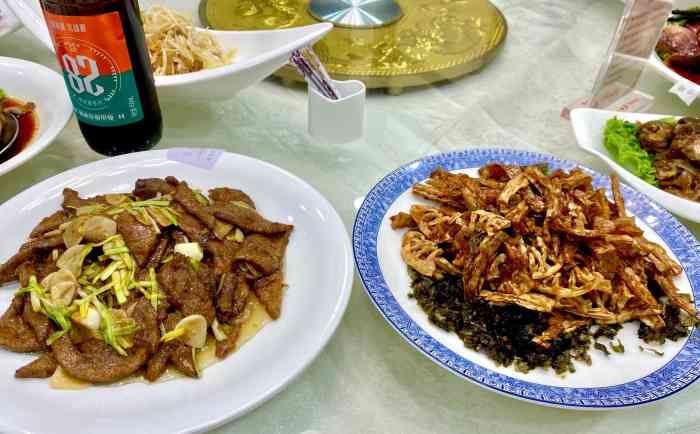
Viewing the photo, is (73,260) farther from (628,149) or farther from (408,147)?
(628,149)

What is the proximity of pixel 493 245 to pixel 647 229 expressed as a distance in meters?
0.49

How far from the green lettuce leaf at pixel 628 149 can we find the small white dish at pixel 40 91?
5.30 ft

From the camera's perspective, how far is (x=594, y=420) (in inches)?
41.5

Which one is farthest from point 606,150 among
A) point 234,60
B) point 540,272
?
point 234,60

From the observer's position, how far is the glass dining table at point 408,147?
1062mm

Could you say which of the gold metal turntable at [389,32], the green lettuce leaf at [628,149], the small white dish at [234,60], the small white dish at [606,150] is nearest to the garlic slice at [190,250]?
the small white dish at [234,60]

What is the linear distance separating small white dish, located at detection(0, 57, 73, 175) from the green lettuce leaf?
5.30ft

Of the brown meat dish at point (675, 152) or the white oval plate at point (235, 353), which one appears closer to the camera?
the white oval plate at point (235, 353)

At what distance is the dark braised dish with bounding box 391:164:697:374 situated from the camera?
1.07 metres

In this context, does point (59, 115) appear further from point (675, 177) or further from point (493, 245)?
point (675, 177)

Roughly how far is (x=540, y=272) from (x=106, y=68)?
1.10 m

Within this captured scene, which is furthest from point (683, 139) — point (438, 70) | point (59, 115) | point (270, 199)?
point (59, 115)

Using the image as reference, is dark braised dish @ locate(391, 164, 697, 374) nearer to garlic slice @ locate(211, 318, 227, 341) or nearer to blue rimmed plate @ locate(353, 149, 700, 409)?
blue rimmed plate @ locate(353, 149, 700, 409)

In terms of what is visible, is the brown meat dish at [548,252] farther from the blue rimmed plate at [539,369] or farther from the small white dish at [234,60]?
the small white dish at [234,60]
